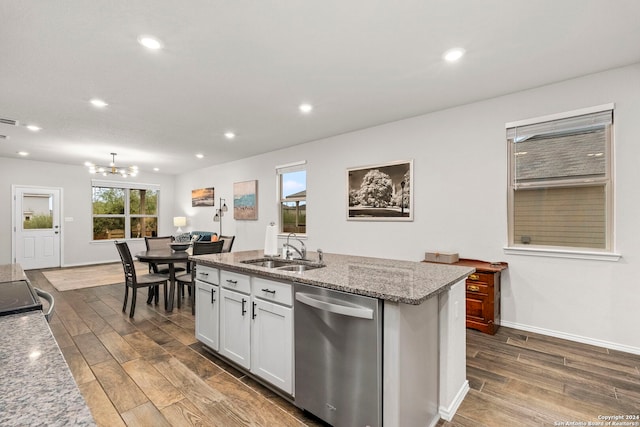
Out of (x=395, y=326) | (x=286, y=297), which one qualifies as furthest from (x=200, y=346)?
(x=395, y=326)

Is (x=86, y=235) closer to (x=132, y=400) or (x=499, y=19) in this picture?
(x=132, y=400)

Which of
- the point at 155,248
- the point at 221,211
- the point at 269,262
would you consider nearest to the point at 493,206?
the point at 269,262

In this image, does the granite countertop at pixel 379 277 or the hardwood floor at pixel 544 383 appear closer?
the granite countertop at pixel 379 277

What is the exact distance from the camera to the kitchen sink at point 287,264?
2.56 metres

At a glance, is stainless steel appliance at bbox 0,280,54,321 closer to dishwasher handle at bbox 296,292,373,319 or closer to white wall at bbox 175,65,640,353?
dishwasher handle at bbox 296,292,373,319

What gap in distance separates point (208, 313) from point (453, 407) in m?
2.06

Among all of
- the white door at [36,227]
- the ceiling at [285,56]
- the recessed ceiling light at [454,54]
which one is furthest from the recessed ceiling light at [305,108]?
the white door at [36,227]

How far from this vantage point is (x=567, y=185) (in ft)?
10.4

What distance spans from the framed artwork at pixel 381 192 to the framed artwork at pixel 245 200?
2.56 meters

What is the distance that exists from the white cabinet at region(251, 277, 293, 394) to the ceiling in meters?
1.85

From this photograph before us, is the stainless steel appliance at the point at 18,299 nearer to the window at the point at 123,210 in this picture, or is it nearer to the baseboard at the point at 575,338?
the baseboard at the point at 575,338

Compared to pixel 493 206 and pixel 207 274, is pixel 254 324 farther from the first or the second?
pixel 493 206

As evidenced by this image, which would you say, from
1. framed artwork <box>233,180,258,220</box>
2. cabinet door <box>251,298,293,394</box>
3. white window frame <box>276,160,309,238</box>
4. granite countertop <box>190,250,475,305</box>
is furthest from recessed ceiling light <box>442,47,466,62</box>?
framed artwork <box>233,180,258,220</box>

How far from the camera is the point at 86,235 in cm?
788
